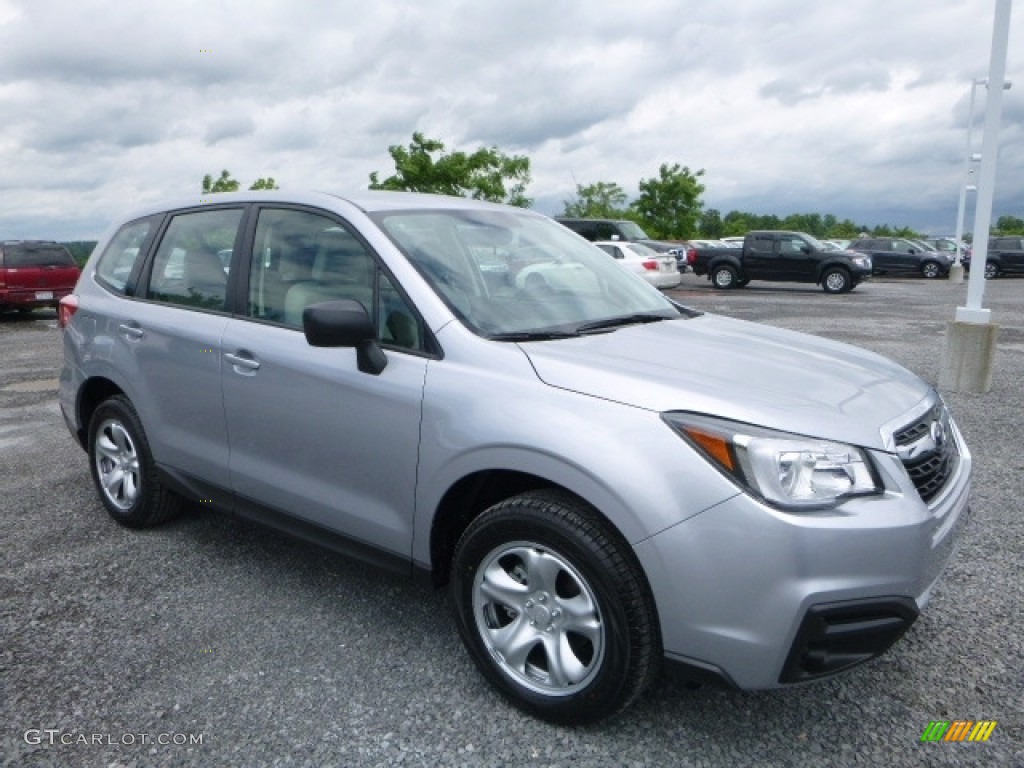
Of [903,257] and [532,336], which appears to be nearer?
[532,336]

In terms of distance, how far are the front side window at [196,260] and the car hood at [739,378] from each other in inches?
66.0

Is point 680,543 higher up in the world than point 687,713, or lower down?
higher up

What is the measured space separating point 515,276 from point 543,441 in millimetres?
1026

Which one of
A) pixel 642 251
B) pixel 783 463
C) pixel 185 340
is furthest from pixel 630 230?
pixel 783 463

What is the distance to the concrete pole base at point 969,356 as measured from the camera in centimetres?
787

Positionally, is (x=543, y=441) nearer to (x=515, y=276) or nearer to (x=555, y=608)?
(x=555, y=608)

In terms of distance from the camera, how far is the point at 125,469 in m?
4.34

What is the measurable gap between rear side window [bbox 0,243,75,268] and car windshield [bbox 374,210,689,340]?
649 inches

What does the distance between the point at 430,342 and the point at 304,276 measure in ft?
2.67

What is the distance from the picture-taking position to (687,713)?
2738mm

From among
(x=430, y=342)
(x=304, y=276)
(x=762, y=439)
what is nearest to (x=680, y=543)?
(x=762, y=439)

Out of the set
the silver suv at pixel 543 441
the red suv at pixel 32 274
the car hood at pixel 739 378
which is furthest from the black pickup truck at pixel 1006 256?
the silver suv at pixel 543 441

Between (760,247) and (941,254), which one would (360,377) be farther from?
(941,254)

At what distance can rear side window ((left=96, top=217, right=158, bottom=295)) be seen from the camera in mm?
4301
